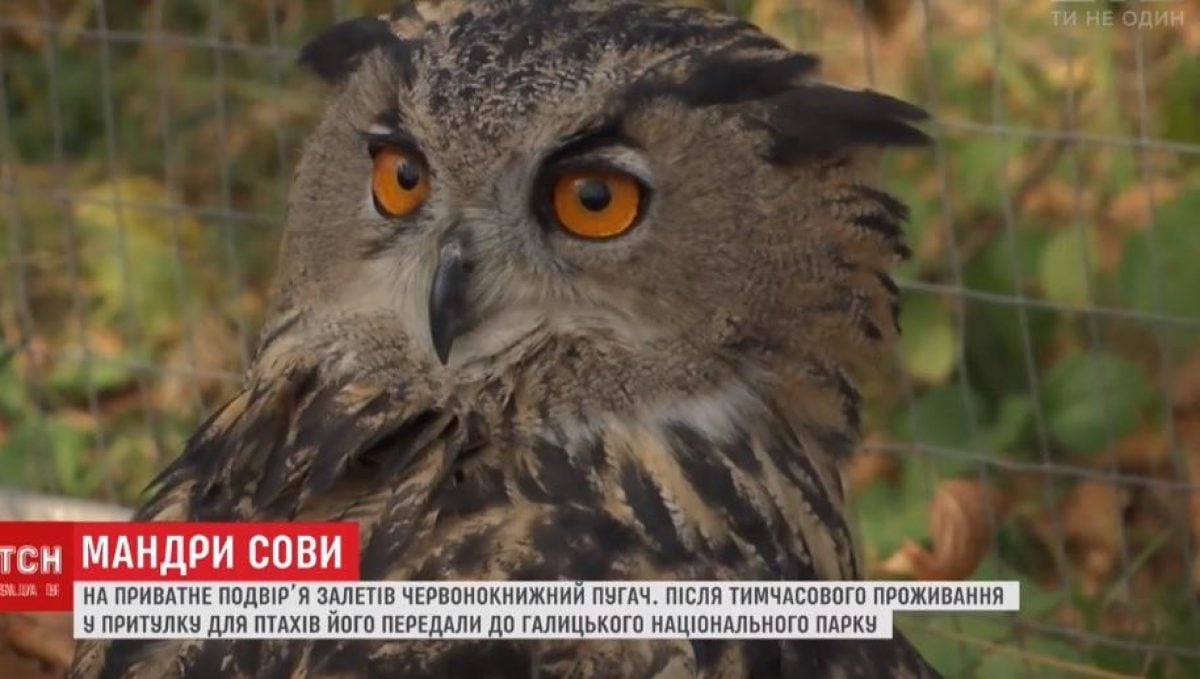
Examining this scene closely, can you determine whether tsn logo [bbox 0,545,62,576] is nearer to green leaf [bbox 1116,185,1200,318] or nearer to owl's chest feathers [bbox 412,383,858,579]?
owl's chest feathers [bbox 412,383,858,579]

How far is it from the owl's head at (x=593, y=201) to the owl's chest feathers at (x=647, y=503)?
5 cm

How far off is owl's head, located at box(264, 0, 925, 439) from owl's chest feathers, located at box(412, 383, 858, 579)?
0.15ft

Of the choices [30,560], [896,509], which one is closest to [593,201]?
[30,560]

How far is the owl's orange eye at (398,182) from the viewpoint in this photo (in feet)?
5.05

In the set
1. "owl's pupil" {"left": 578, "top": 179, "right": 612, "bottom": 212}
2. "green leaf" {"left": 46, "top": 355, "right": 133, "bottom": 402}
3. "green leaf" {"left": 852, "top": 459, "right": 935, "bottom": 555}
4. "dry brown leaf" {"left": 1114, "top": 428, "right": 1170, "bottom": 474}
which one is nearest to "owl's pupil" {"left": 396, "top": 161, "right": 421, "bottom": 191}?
"owl's pupil" {"left": 578, "top": 179, "right": 612, "bottom": 212}

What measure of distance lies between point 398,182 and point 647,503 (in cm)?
28

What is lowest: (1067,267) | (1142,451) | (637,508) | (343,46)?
(1142,451)

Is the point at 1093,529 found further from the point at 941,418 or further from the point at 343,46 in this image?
the point at 343,46

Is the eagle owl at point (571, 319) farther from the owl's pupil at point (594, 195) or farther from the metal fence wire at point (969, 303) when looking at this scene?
the metal fence wire at point (969, 303)

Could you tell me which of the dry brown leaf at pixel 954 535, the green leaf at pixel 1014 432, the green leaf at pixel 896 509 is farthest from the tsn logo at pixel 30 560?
the green leaf at pixel 1014 432

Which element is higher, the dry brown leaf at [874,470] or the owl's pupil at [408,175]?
the owl's pupil at [408,175]

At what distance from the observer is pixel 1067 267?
2582 mm

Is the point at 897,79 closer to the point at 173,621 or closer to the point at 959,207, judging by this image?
the point at 959,207

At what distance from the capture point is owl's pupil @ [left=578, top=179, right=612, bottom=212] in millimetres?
1534
